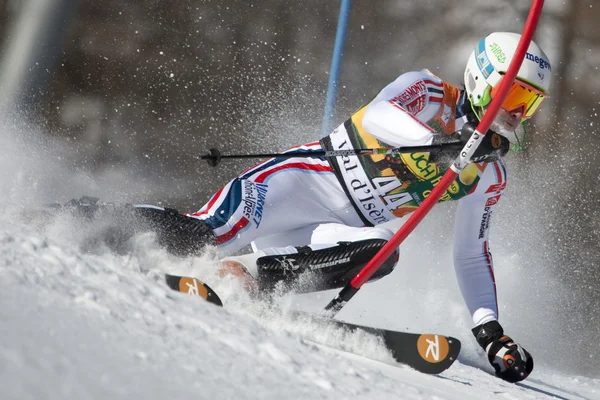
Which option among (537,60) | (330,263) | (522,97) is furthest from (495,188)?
(330,263)

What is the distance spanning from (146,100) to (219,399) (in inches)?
240

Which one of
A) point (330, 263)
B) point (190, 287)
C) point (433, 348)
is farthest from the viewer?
point (330, 263)

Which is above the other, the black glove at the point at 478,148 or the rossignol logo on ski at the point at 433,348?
the black glove at the point at 478,148

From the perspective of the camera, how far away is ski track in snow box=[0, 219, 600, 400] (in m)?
1.24

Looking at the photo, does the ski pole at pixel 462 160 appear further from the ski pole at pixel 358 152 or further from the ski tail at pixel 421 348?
the ski tail at pixel 421 348

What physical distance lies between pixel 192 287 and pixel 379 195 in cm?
131

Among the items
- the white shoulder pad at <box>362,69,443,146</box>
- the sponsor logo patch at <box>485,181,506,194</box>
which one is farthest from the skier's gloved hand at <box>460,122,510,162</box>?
the sponsor logo patch at <box>485,181,506,194</box>

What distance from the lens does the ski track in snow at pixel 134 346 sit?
48.9 inches

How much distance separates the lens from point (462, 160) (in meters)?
2.87

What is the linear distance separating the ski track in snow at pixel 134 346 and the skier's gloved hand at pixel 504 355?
70 centimetres

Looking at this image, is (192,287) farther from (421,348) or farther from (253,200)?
(253,200)

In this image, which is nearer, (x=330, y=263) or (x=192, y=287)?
(x=192, y=287)

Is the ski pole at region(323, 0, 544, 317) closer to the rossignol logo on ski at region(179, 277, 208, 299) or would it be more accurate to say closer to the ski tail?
the ski tail

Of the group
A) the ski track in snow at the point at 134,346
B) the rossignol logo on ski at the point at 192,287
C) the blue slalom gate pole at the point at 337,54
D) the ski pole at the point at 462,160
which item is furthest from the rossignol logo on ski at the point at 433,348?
the blue slalom gate pole at the point at 337,54
